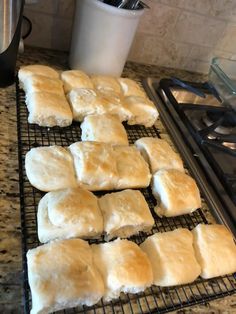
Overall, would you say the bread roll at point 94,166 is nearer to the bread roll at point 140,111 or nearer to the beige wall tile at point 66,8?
the bread roll at point 140,111

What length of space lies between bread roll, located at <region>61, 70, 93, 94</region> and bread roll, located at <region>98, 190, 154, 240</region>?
44 centimetres

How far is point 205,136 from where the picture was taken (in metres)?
1.03

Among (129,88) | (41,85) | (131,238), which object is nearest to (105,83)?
(129,88)

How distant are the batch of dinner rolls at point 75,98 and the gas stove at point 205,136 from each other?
0.45ft

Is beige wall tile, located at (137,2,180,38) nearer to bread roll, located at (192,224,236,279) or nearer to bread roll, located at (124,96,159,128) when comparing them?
bread roll, located at (124,96,159,128)

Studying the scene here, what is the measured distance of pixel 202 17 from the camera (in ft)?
4.34

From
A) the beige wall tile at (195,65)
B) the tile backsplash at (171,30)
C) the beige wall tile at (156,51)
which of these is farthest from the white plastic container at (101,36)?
the beige wall tile at (195,65)

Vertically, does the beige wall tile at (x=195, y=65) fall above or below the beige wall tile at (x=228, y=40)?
below

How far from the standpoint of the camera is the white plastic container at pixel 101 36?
981mm

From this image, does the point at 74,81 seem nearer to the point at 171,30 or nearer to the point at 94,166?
the point at 94,166

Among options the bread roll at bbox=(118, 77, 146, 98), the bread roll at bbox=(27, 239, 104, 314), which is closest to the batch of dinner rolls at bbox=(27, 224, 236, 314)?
the bread roll at bbox=(27, 239, 104, 314)

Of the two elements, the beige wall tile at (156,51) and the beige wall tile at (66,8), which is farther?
the beige wall tile at (156,51)

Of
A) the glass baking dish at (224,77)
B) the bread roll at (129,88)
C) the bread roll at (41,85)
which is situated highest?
the glass baking dish at (224,77)

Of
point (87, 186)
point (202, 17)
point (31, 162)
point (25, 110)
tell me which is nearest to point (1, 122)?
point (25, 110)
